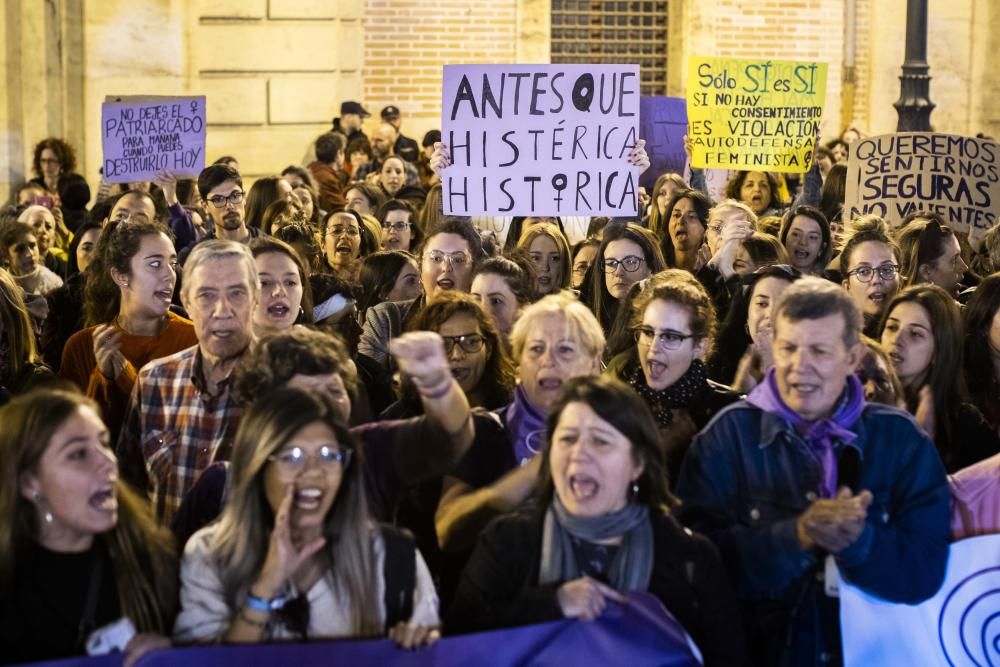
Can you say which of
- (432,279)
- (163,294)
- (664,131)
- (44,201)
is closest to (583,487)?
(163,294)

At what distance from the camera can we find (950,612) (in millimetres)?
4480

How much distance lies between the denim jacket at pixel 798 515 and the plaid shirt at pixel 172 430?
60.3 inches

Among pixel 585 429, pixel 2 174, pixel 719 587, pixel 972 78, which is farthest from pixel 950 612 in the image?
pixel 972 78

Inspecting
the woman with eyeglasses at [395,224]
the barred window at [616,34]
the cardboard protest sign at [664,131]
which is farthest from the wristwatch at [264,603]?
the barred window at [616,34]

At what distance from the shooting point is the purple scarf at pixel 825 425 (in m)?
4.36

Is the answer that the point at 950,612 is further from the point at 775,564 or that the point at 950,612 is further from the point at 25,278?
the point at 25,278

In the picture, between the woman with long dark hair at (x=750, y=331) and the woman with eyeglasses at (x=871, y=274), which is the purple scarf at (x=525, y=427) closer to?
the woman with long dark hair at (x=750, y=331)

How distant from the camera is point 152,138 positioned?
34.1 feet

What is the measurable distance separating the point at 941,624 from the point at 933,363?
1519 millimetres

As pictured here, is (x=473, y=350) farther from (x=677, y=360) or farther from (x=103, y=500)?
(x=103, y=500)

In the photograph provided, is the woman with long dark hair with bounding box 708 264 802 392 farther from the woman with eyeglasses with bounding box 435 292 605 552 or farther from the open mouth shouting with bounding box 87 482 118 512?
the open mouth shouting with bounding box 87 482 118 512

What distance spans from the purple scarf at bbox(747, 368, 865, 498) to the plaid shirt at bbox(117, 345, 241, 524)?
1.65 m

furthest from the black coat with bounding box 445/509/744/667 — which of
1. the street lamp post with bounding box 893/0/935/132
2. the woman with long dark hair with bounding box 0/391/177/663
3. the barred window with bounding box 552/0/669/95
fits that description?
the barred window with bounding box 552/0/669/95

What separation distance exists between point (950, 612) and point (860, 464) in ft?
1.59
